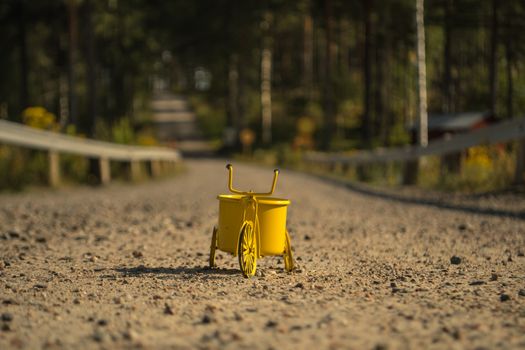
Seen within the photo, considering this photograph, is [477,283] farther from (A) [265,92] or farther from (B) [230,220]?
(A) [265,92]

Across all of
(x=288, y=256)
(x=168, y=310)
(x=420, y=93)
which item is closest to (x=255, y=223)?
(x=288, y=256)

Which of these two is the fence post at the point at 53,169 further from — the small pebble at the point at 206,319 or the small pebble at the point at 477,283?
the small pebble at the point at 206,319

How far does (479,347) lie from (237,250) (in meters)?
2.58

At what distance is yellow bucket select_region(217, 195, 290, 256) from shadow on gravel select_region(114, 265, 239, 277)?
0.21 m

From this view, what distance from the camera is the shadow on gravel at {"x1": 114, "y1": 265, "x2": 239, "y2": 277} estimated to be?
624 cm

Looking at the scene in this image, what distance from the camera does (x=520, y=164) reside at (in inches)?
538

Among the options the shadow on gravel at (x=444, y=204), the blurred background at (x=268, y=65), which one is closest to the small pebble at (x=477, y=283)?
the shadow on gravel at (x=444, y=204)

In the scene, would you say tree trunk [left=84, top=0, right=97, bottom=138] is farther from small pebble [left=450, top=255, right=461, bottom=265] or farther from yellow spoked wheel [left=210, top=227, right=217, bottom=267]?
small pebble [left=450, top=255, right=461, bottom=265]

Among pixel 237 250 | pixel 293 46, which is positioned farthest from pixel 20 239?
pixel 293 46

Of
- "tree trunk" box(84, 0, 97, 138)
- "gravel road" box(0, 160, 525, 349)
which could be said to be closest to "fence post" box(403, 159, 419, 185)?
"gravel road" box(0, 160, 525, 349)

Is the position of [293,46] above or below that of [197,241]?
above

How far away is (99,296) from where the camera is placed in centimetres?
523

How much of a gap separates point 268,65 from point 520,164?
5032 cm

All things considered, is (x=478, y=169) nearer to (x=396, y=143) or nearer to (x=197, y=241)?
(x=197, y=241)
